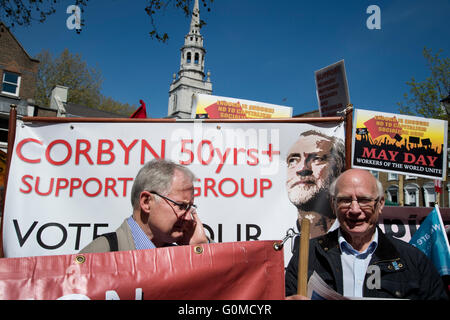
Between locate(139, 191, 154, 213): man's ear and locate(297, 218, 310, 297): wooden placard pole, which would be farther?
locate(139, 191, 154, 213): man's ear

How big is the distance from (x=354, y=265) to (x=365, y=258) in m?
0.08

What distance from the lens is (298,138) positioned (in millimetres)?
2473

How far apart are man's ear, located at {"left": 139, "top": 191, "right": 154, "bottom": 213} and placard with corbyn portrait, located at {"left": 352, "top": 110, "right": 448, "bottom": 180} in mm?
2910

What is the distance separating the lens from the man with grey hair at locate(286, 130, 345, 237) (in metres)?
2.31

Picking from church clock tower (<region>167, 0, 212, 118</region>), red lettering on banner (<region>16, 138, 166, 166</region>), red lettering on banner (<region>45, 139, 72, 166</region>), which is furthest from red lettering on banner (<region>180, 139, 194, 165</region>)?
church clock tower (<region>167, 0, 212, 118</region>)

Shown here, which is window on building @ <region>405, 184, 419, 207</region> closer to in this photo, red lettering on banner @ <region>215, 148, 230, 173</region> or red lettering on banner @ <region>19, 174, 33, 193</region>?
red lettering on banner @ <region>215, 148, 230, 173</region>

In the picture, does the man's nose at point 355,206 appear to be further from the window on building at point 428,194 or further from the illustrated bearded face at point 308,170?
the window on building at point 428,194

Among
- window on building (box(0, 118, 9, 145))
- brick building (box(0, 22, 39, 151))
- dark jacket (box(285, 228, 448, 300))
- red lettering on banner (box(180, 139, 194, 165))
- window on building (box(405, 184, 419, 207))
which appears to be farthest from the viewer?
window on building (box(405, 184, 419, 207))

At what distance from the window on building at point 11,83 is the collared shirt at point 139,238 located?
25.5m

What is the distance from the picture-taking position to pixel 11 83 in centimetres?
2298

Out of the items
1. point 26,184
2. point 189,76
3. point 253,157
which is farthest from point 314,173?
point 189,76

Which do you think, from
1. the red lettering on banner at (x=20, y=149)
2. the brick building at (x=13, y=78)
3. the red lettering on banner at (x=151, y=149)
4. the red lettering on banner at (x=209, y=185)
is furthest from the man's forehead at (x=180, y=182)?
the brick building at (x=13, y=78)

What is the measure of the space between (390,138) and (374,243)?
2724mm
